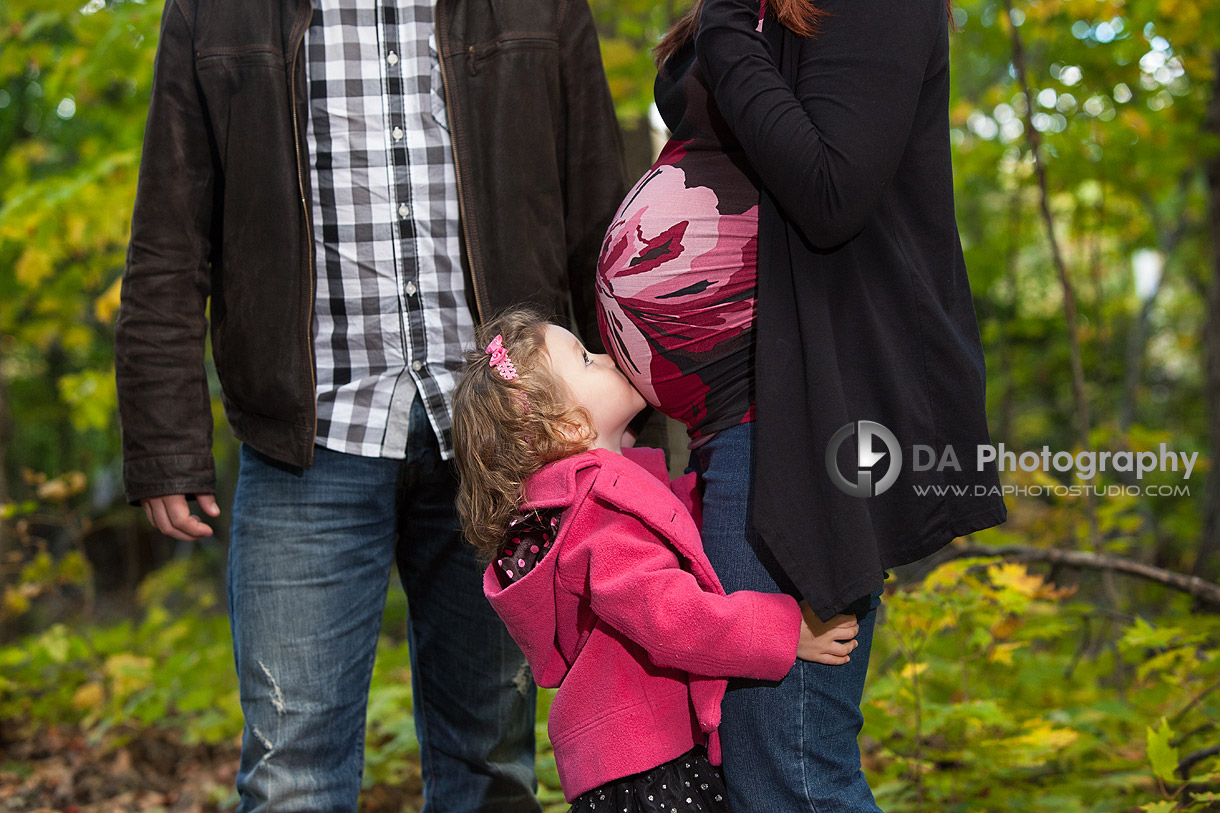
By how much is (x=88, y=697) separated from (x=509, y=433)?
2.92 meters

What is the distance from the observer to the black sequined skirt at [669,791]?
1.39 m

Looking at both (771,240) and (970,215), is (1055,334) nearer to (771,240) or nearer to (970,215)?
(970,215)

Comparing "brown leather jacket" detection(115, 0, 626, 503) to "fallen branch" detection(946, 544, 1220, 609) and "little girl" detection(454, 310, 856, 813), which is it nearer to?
"little girl" detection(454, 310, 856, 813)

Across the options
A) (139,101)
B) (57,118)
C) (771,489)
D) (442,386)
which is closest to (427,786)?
(442,386)

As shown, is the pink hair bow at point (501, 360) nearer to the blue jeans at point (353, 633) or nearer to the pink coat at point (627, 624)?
the pink coat at point (627, 624)

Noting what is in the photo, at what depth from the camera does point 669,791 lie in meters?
1.41

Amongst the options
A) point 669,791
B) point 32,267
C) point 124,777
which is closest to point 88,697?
point 124,777

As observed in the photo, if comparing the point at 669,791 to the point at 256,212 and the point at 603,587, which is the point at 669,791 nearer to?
the point at 603,587

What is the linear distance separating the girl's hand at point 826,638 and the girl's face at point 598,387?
1.43 ft

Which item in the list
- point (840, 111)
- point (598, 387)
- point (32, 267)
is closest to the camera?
point (840, 111)

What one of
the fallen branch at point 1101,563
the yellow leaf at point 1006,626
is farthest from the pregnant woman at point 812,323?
the fallen branch at point 1101,563

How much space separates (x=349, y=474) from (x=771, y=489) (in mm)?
881

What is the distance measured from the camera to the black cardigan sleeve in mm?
1187

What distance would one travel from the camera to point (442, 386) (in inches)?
70.1
